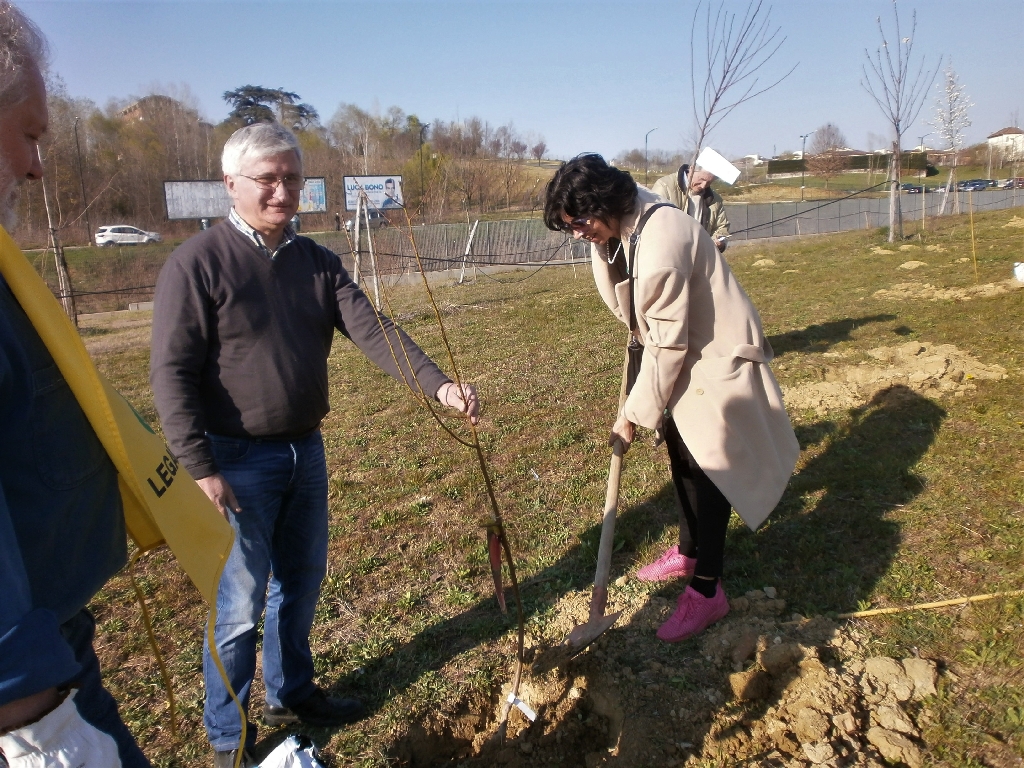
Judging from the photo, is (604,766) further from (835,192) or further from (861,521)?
(835,192)

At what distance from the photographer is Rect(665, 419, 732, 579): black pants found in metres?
2.76

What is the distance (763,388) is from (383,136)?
1255 inches

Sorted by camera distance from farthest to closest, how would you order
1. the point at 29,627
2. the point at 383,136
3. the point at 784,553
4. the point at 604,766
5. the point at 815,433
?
1. the point at 383,136
2. the point at 815,433
3. the point at 784,553
4. the point at 604,766
5. the point at 29,627

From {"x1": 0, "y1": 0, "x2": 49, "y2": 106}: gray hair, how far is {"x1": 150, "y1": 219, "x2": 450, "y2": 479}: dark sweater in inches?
38.3

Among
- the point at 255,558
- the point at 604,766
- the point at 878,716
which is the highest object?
the point at 255,558

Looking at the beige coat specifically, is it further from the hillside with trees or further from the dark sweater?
the hillside with trees

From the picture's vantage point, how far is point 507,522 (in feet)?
13.3

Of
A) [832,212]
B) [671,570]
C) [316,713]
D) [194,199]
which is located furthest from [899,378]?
[832,212]

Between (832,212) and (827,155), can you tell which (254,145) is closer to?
(832,212)

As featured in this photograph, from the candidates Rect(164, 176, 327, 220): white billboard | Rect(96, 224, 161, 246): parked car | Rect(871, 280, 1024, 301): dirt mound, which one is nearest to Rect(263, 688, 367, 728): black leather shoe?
Rect(871, 280, 1024, 301): dirt mound

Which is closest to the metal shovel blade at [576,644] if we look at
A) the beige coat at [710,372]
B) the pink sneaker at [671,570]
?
the pink sneaker at [671,570]

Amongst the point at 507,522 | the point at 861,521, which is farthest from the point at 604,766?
the point at 861,521

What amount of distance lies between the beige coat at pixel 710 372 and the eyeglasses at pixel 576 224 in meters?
0.15

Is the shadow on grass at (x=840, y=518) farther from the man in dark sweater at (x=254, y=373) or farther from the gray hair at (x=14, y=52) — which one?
the gray hair at (x=14, y=52)
